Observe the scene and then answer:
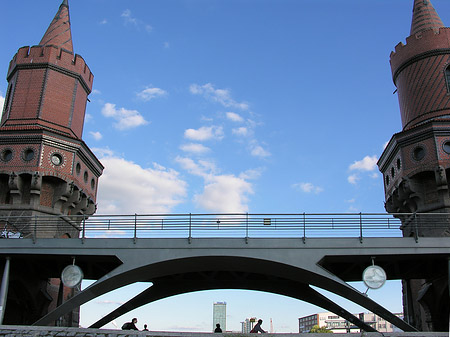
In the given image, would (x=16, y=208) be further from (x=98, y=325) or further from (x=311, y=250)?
(x=311, y=250)

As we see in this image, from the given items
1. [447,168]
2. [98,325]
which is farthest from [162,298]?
[447,168]

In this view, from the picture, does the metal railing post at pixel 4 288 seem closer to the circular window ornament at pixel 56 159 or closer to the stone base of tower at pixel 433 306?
the circular window ornament at pixel 56 159

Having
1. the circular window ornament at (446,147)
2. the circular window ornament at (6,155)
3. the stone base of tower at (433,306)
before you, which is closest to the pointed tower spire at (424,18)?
the circular window ornament at (446,147)

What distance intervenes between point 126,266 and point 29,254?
4322 millimetres

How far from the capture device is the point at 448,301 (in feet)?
74.8

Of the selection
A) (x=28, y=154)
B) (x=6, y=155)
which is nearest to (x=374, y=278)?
(x=28, y=154)

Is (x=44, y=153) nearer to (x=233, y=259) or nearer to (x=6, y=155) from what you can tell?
(x=6, y=155)

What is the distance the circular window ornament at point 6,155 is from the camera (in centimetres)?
2536

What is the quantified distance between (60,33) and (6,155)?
31.3 ft

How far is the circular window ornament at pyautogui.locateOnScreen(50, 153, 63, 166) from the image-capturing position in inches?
1004

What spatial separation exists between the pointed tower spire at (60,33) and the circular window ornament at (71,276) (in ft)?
52.8

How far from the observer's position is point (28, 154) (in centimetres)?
2538

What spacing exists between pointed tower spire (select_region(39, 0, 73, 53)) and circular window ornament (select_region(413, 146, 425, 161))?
853 inches

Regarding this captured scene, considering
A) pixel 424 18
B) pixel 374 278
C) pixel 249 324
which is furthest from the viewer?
pixel 249 324
